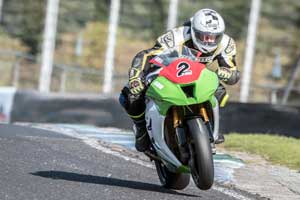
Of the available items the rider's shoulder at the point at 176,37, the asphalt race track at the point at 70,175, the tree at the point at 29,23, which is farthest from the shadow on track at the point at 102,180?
the tree at the point at 29,23

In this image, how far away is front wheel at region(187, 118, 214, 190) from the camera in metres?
7.68

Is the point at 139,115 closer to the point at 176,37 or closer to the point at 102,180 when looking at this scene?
the point at 102,180

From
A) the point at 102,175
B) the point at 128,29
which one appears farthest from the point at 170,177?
the point at 128,29

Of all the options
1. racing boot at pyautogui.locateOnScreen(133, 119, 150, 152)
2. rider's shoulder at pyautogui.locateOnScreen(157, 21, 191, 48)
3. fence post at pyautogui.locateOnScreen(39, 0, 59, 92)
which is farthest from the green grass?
fence post at pyautogui.locateOnScreen(39, 0, 59, 92)

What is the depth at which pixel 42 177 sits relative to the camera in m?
8.57

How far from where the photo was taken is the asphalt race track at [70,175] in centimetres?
786

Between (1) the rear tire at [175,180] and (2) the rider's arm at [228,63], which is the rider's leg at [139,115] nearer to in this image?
(1) the rear tire at [175,180]

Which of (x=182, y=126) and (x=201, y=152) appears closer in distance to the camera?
(x=201, y=152)

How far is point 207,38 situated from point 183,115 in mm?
828

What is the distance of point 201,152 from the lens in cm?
A: 768

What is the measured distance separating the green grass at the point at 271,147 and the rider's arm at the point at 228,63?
9.39ft

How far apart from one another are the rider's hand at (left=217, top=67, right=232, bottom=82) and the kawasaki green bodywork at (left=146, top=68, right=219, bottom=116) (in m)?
0.56

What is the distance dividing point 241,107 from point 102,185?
29.6ft

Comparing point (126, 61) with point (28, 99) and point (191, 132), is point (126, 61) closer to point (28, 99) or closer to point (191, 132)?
point (28, 99)
